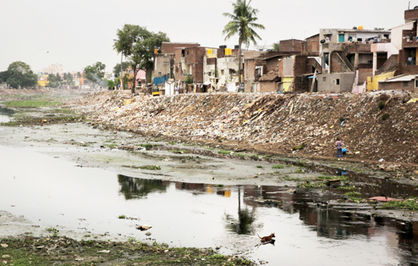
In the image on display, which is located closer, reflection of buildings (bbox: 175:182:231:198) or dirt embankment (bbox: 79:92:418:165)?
reflection of buildings (bbox: 175:182:231:198)

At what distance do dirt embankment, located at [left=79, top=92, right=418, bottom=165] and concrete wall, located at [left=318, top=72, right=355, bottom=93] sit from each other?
14.0 feet

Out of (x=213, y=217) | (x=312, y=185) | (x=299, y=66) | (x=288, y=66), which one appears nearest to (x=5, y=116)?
(x=288, y=66)

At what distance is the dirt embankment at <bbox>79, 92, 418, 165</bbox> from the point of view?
31.0 meters

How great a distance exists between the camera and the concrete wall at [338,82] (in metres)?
44.5

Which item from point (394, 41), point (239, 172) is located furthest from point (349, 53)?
point (239, 172)

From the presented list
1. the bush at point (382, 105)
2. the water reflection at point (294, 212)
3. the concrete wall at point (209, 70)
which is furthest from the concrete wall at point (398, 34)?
the concrete wall at point (209, 70)

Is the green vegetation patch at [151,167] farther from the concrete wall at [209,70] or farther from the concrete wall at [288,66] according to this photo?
the concrete wall at [209,70]

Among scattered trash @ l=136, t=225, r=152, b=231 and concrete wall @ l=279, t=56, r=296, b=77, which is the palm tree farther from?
scattered trash @ l=136, t=225, r=152, b=231

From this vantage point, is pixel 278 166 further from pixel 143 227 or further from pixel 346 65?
pixel 346 65

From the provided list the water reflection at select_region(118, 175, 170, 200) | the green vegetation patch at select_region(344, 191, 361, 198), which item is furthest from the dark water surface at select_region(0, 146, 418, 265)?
the green vegetation patch at select_region(344, 191, 361, 198)

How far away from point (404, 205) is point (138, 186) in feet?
40.1

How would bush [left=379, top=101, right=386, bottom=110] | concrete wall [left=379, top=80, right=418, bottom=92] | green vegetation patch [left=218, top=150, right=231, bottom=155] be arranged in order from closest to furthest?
bush [left=379, top=101, right=386, bottom=110] < green vegetation patch [left=218, top=150, right=231, bottom=155] < concrete wall [left=379, top=80, right=418, bottom=92]

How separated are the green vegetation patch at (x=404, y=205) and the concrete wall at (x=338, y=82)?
84.8 feet

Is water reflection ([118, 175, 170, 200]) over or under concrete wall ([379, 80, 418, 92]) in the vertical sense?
under
